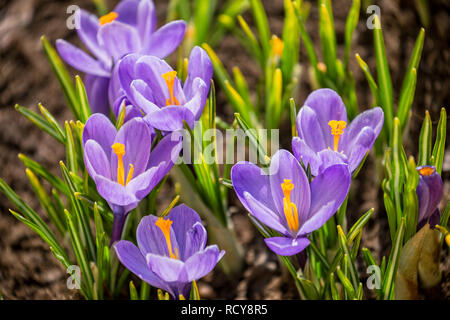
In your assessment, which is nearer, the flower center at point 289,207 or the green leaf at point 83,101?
the flower center at point 289,207

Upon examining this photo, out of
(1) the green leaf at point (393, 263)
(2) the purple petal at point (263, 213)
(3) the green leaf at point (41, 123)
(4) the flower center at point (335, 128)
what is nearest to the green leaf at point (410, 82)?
(4) the flower center at point (335, 128)

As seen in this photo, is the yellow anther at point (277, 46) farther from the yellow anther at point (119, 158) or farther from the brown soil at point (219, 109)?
the yellow anther at point (119, 158)

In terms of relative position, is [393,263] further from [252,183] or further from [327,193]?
[252,183]

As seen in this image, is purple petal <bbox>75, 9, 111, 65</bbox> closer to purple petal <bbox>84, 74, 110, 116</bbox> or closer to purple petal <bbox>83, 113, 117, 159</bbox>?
purple petal <bbox>84, 74, 110, 116</bbox>

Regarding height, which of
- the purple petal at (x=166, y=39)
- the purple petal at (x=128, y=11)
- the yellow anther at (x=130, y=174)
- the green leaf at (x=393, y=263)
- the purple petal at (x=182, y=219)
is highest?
the purple petal at (x=128, y=11)

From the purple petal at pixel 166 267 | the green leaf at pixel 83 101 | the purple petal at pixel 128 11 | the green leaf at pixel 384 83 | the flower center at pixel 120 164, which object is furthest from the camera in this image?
the purple petal at pixel 128 11

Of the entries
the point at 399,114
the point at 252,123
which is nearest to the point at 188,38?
the point at 252,123

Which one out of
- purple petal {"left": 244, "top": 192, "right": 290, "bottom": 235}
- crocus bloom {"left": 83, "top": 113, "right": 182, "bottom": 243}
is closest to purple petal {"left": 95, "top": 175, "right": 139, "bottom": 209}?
crocus bloom {"left": 83, "top": 113, "right": 182, "bottom": 243}

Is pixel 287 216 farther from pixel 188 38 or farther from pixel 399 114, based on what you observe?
pixel 188 38
